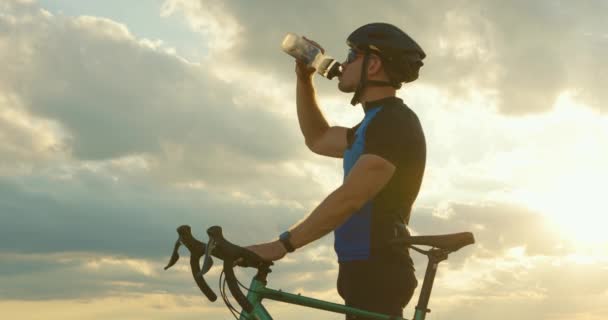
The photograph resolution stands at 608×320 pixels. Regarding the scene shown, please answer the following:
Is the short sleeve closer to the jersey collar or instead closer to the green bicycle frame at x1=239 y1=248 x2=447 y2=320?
the jersey collar

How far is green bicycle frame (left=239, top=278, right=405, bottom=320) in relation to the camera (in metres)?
5.34

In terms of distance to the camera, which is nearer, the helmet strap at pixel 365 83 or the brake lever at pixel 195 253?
the brake lever at pixel 195 253

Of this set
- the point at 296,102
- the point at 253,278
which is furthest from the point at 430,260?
the point at 296,102

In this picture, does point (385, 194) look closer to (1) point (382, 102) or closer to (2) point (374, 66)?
(1) point (382, 102)

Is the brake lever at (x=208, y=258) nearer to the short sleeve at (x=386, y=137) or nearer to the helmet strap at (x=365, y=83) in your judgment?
the short sleeve at (x=386, y=137)

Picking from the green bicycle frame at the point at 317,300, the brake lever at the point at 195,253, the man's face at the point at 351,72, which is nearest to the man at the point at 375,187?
the man's face at the point at 351,72

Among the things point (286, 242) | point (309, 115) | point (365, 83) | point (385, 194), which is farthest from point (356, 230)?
point (309, 115)

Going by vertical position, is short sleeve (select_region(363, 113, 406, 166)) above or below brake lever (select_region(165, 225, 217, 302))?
above

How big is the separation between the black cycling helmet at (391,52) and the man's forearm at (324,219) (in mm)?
1172

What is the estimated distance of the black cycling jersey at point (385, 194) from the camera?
544 cm

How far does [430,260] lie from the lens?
5.30 m

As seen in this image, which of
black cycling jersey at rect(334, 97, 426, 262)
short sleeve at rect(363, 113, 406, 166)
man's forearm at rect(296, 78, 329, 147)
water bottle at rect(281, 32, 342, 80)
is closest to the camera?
short sleeve at rect(363, 113, 406, 166)

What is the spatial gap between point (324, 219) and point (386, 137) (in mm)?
730

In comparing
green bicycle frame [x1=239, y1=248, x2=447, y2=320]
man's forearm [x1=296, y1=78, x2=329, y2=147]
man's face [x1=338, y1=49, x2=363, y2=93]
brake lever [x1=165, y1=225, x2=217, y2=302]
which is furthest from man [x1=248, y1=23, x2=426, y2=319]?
man's forearm [x1=296, y1=78, x2=329, y2=147]
